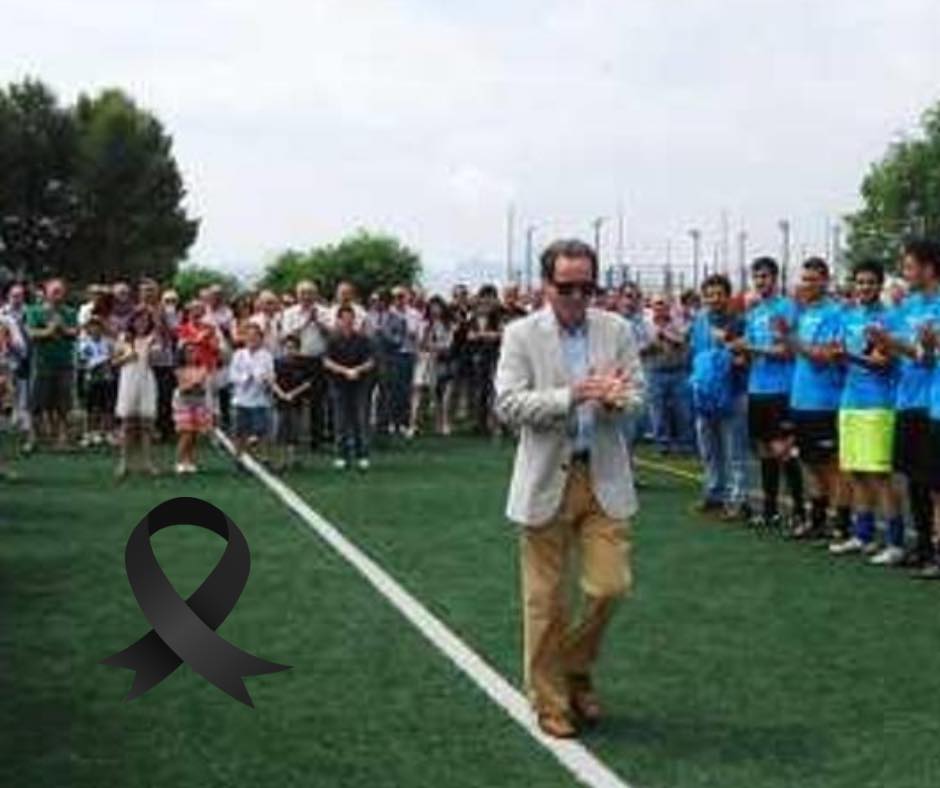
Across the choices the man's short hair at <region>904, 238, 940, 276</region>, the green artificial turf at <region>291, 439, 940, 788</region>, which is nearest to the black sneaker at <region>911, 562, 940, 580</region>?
the green artificial turf at <region>291, 439, 940, 788</region>

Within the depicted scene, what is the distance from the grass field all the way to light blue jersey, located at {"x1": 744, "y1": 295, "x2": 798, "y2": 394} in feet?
3.71

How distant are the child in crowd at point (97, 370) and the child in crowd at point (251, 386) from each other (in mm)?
1977

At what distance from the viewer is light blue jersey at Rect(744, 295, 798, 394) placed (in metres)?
16.2

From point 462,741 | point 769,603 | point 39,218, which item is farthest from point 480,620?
point 39,218

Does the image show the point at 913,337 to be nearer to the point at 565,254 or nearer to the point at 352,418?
the point at 565,254

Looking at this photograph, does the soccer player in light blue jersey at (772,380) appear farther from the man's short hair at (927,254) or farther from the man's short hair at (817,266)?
the man's short hair at (927,254)

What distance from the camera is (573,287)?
29.7 ft

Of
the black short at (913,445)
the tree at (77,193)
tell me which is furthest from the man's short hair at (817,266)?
the tree at (77,193)

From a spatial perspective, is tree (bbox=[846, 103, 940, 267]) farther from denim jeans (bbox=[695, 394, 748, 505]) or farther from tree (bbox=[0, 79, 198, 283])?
denim jeans (bbox=[695, 394, 748, 505])

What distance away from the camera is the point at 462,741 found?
8.86m

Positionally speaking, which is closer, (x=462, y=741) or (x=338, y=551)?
(x=462, y=741)

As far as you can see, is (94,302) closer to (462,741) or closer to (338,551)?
(338,551)

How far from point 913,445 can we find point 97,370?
41.4 feet

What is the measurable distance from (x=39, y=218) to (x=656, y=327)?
6813cm
